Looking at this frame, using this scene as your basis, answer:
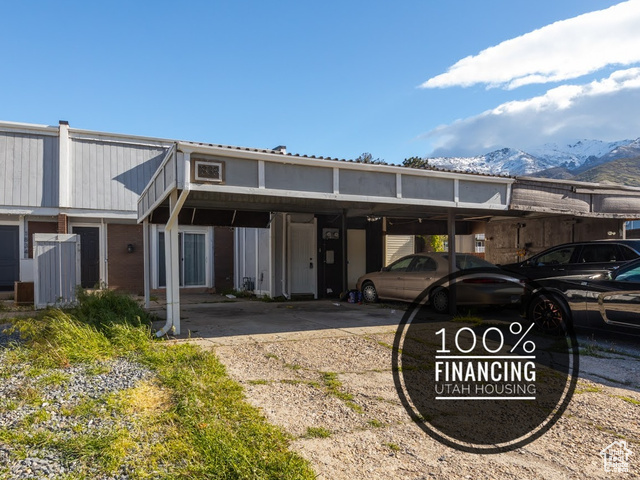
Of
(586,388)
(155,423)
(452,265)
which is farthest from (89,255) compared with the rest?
(586,388)

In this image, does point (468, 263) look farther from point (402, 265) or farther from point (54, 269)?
point (54, 269)

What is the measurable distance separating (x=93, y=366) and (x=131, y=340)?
114cm

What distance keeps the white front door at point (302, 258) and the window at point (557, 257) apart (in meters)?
6.35

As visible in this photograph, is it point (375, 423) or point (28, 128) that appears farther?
point (28, 128)

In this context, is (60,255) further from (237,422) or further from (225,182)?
(237,422)

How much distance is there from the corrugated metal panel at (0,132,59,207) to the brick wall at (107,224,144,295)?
1.98 metres

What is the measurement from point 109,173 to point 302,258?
6574mm

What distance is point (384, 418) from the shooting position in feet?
12.9

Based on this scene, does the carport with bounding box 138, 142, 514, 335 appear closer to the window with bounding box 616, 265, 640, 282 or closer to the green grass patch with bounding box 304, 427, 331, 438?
the window with bounding box 616, 265, 640, 282

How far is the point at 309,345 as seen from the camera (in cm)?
680

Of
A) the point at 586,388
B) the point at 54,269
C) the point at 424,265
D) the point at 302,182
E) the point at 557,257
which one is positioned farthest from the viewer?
the point at 54,269

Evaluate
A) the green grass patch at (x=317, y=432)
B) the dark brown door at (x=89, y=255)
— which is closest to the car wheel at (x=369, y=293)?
the dark brown door at (x=89, y=255)

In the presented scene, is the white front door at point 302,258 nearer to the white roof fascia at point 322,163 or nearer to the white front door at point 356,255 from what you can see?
the white front door at point 356,255

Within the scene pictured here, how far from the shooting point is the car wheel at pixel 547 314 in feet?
23.9
